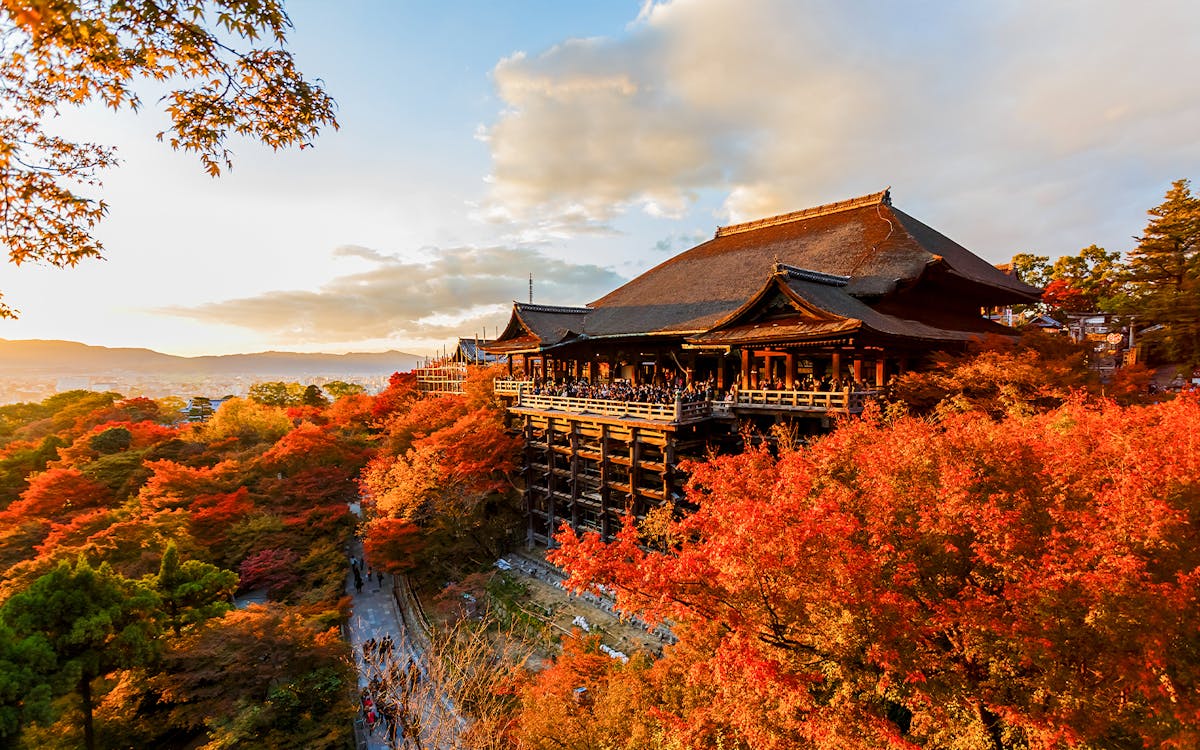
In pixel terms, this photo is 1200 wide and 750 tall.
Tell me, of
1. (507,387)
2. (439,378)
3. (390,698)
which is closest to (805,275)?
(507,387)

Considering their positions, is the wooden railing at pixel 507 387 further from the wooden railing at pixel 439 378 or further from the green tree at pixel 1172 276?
the green tree at pixel 1172 276

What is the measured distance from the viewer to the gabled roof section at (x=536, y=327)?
23.9 m

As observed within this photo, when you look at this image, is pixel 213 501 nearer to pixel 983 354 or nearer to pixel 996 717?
pixel 996 717

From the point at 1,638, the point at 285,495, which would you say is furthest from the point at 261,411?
the point at 1,638

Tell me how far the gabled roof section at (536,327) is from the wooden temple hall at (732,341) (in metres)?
0.10

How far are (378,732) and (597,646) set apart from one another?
255 inches

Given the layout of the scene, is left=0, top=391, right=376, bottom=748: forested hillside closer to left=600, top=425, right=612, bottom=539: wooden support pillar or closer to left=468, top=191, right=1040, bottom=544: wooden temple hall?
left=600, top=425, right=612, bottom=539: wooden support pillar

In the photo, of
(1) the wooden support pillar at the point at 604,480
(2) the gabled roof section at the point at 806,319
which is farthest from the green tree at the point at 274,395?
(2) the gabled roof section at the point at 806,319

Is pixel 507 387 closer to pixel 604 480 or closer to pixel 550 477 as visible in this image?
pixel 550 477

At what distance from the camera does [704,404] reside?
16.6 meters

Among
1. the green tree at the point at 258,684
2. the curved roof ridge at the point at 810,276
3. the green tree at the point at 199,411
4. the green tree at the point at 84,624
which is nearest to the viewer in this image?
the green tree at the point at 84,624

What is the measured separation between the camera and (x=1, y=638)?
9.03m

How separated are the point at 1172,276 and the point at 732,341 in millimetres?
22930

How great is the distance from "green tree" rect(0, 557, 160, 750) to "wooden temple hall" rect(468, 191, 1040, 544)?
43.1ft
